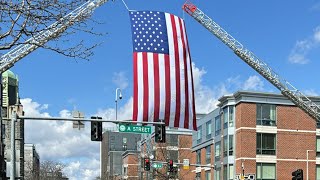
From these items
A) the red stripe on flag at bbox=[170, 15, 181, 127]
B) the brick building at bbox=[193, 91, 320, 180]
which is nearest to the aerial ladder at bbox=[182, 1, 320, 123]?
the brick building at bbox=[193, 91, 320, 180]

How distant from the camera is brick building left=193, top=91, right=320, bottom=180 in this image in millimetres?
65375

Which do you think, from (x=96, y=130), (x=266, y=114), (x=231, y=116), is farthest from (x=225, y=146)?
(x=96, y=130)

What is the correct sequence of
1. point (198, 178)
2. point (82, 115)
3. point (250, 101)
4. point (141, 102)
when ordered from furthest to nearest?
point (198, 178)
point (250, 101)
point (82, 115)
point (141, 102)

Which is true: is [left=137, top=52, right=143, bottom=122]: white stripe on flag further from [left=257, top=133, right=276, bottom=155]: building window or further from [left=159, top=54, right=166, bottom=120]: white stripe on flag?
[left=257, top=133, right=276, bottom=155]: building window

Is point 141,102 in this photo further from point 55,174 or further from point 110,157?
point 110,157

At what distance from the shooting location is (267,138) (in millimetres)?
66438

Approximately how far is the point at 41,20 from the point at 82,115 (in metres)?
16.2

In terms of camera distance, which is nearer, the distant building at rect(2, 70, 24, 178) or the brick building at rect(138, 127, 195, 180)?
the distant building at rect(2, 70, 24, 178)

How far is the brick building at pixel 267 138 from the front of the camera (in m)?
65.4

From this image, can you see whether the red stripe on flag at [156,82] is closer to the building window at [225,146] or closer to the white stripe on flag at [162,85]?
the white stripe on flag at [162,85]

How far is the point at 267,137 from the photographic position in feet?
218

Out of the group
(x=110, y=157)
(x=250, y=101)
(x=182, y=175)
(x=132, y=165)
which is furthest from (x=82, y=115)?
(x=110, y=157)

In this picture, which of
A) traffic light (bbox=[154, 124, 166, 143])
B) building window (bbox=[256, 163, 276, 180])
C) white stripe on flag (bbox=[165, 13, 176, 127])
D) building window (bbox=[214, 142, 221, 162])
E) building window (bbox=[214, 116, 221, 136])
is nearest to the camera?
white stripe on flag (bbox=[165, 13, 176, 127])

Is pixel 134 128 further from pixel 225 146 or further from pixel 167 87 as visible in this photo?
pixel 225 146
